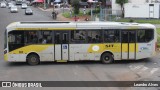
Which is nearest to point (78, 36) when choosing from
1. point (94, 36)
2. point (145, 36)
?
point (94, 36)

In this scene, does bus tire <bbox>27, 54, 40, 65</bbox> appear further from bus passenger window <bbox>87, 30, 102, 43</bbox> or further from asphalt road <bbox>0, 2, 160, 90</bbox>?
bus passenger window <bbox>87, 30, 102, 43</bbox>

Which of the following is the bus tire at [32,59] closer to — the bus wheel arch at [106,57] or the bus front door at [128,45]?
the bus wheel arch at [106,57]

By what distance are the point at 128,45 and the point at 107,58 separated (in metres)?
1.52

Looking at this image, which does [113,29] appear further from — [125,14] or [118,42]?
[125,14]

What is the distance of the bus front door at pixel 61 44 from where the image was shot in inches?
1008

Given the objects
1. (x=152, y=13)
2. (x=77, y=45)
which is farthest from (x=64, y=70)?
(x=152, y=13)

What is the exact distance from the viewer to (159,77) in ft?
68.2

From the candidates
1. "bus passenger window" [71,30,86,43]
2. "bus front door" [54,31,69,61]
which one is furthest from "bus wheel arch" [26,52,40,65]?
"bus passenger window" [71,30,86,43]

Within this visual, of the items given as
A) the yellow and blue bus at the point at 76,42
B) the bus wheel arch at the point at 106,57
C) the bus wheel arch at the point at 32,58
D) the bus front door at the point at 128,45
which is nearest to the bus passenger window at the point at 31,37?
the yellow and blue bus at the point at 76,42

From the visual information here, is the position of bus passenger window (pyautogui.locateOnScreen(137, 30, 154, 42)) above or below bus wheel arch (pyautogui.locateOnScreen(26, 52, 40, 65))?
above

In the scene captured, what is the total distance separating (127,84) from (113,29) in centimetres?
709

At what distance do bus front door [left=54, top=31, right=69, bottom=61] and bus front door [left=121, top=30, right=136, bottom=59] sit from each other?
11.3 ft

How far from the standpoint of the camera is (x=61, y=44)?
25609mm

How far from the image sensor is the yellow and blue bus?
1001 inches
